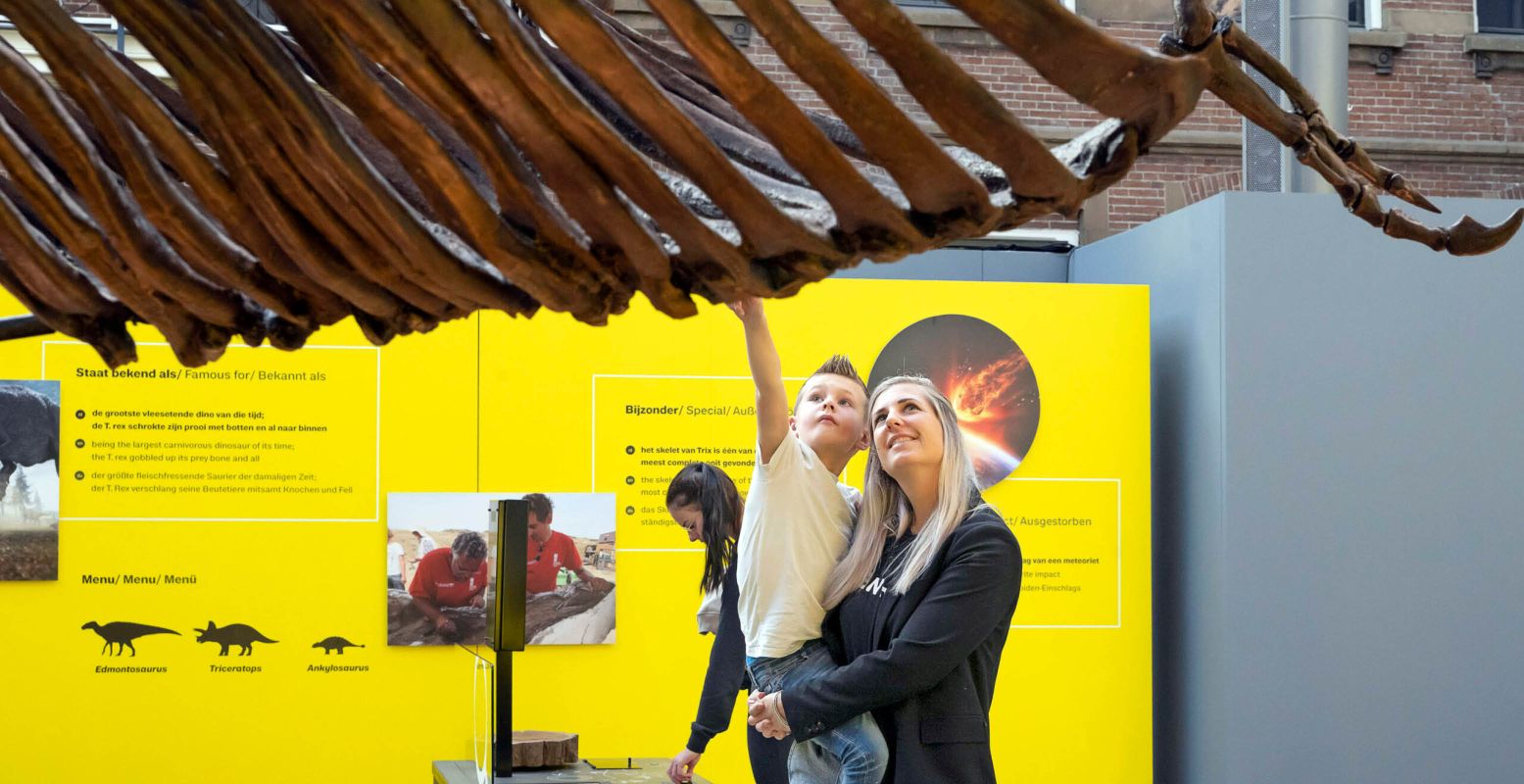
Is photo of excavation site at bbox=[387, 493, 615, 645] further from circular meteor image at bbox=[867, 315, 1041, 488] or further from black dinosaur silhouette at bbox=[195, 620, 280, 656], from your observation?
circular meteor image at bbox=[867, 315, 1041, 488]

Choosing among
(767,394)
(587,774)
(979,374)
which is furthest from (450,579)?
(767,394)

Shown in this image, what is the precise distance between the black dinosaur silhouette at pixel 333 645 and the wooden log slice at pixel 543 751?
8.86 ft

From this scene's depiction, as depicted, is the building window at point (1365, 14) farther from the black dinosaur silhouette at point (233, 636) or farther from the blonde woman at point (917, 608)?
the blonde woman at point (917, 608)

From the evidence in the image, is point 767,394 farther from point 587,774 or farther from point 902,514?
point 587,774

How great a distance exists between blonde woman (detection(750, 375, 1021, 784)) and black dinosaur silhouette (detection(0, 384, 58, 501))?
14.0 ft

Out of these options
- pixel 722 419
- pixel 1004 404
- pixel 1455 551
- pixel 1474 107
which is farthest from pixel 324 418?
pixel 1474 107

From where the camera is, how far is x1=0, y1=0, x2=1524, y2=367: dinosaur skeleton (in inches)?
19.3

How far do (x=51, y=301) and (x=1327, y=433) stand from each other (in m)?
7.05

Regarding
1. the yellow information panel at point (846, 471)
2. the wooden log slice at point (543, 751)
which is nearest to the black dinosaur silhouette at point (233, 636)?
the yellow information panel at point (846, 471)

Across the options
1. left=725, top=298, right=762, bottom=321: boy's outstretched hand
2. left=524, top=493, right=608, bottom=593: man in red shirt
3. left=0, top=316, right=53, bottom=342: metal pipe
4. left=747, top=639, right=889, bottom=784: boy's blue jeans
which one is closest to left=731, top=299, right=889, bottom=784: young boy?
left=747, top=639, right=889, bottom=784: boy's blue jeans

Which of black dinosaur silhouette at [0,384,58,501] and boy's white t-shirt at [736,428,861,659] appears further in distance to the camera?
black dinosaur silhouette at [0,384,58,501]

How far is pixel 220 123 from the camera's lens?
22.4 inches

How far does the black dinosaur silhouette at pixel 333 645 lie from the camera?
6645 millimetres

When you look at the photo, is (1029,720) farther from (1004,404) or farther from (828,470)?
(828,470)
